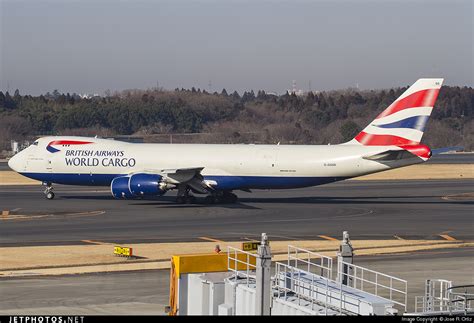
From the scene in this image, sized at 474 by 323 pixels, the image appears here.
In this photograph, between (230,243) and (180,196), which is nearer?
(230,243)

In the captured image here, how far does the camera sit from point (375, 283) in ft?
92.3

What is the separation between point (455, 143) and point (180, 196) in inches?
4968

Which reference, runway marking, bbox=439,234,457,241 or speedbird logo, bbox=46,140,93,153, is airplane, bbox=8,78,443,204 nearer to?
speedbird logo, bbox=46,140,93,153

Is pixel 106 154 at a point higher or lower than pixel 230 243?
higher

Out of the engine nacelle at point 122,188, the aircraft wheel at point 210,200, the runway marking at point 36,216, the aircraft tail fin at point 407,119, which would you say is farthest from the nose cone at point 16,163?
the aircraft tail fin at point 407,119

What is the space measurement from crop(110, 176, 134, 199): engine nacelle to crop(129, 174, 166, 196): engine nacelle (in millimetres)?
398

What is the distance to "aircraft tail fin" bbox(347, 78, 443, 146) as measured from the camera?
72.8 metres

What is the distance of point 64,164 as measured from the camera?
74938 mm

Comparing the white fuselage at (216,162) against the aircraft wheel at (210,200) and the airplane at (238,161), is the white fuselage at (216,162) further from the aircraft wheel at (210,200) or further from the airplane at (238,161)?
the aircraft wheel at (210,200)

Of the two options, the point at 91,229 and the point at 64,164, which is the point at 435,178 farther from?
the point at 91,229

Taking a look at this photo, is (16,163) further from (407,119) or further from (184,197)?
(407,119)

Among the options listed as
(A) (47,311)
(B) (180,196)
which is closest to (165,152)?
(B) (180,196)

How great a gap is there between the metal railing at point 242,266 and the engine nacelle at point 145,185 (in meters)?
40.2

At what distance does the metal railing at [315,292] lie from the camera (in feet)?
82.2
